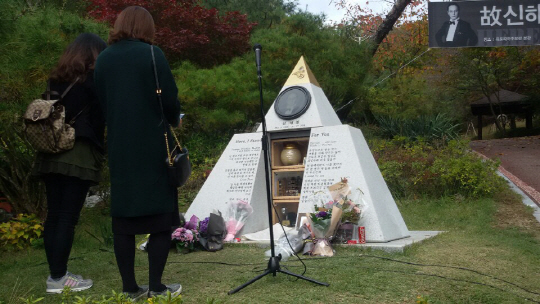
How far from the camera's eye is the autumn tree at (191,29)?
995cm

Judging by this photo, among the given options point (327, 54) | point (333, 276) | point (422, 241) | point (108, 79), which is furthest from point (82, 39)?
point (327, 54)

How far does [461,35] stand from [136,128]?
9.39 m

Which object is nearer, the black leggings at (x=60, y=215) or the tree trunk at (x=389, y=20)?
the black leggings at (x=60, y=215)

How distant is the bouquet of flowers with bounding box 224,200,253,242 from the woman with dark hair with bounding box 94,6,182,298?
86.9 inches

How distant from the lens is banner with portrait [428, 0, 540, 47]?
34.2 feet

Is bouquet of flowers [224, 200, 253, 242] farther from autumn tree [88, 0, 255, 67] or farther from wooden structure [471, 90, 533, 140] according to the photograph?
wooden structure [471, 90, 533, 140]

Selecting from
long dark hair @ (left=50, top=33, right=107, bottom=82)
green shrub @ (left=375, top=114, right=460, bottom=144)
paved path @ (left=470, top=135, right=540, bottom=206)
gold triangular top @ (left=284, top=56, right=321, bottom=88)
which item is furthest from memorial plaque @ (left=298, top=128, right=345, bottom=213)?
green shrub @ (left=375, top=114, right=460, bottom=144)

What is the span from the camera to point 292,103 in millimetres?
5582

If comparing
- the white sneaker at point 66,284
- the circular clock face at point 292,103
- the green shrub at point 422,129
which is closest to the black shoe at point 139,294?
the white sneaker at point 66,284

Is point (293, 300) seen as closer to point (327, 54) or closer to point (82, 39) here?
point (82, 39)

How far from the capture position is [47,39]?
519 centimetres

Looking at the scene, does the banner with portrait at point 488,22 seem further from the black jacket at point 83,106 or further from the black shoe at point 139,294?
the black shoe at point 139,294

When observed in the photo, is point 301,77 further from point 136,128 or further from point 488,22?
point 488,22

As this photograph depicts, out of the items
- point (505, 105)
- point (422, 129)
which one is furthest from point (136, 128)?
point (505, 105)
